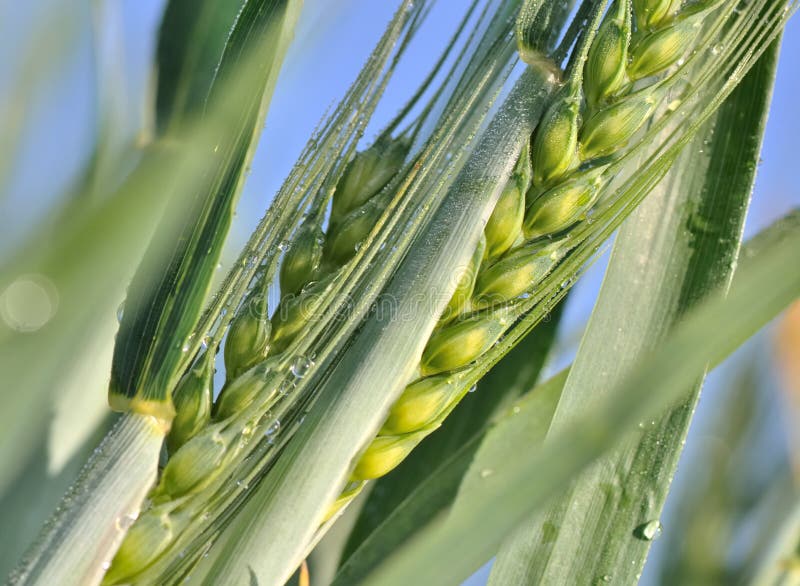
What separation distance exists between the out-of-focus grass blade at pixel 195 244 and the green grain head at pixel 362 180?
117 mm

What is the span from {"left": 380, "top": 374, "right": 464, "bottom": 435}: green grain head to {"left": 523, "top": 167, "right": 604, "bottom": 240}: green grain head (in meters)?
0.12

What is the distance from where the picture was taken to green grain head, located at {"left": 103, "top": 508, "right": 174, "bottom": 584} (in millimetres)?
373

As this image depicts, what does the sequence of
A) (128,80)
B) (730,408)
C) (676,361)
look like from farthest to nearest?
(730,408), (128,80), (676,361)

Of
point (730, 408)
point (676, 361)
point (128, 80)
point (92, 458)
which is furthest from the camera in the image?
point (730, 408)

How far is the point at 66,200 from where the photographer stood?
1.90ft

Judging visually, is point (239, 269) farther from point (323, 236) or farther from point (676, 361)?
point (676, 361)

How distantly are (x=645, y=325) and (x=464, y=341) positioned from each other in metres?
0.17

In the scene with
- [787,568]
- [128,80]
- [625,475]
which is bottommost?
[787,568]

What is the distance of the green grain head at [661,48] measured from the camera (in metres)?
0.49

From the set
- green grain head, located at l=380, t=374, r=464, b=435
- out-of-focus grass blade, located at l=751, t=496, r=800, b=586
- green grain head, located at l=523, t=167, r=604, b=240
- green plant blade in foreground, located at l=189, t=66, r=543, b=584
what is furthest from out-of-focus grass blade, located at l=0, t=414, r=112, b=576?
out-of-focus grass blade, located at l=751, t=496, r=800, b=586

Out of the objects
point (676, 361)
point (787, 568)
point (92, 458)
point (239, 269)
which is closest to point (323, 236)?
point (239, 269)

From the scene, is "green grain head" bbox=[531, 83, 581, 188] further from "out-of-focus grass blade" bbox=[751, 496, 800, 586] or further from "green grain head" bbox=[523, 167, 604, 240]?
"out-of-focus grass blade" bbox=[751, 496, 800, 586]

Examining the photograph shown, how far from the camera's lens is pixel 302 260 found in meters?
0.46

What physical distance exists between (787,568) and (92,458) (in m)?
0.63
